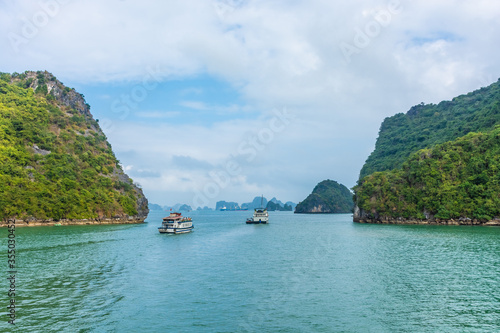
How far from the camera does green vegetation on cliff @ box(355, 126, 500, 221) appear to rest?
338 feet

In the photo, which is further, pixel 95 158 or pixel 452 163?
pixel 95 158

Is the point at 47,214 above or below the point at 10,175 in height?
below

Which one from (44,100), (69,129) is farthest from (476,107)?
(44,100)

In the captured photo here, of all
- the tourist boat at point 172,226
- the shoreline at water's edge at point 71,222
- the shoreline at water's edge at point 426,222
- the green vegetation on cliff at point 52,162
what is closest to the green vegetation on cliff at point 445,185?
the shoreline at water's edge at point 426,222

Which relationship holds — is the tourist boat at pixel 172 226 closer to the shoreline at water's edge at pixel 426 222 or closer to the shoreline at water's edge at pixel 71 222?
the shoreline at water's edge at pixel 71 222

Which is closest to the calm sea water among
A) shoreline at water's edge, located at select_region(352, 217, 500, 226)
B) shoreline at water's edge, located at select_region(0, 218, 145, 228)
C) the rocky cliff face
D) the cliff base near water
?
shoreline at water's edge, located at select_region(0, 218, 145, 228)

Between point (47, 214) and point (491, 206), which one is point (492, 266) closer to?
point (491, 206)

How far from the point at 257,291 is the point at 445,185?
107 metres

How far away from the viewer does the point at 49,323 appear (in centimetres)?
2108

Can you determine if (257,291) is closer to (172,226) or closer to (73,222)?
(172,226)

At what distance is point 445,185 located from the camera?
114 metres

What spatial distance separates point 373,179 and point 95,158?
11936 cm

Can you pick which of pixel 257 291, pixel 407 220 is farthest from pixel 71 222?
pixel 407 220

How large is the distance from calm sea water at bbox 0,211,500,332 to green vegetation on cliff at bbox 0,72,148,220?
5762cm
